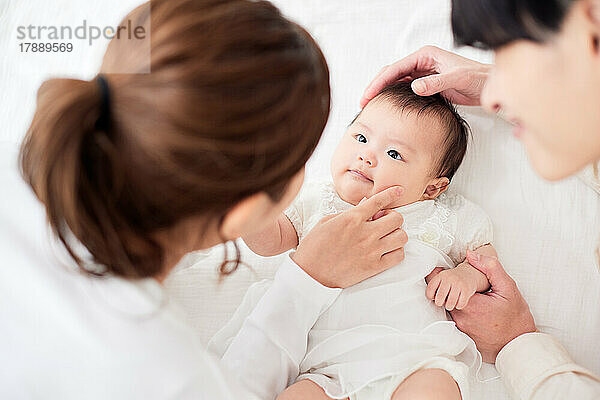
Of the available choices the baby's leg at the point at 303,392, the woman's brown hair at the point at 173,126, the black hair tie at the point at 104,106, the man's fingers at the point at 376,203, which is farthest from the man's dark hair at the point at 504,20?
the baby's leg at the point at 303,392

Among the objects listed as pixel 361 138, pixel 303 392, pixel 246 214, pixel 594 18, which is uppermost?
pixel 594 18

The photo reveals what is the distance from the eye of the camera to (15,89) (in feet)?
4.02

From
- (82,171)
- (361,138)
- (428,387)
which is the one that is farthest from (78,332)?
(361,138)

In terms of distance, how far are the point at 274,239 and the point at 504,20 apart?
1.95 ft

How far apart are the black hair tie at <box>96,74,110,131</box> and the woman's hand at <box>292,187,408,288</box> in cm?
45

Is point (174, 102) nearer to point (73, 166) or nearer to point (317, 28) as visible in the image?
point (73, 166)

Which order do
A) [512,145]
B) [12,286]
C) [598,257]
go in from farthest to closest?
[512,145], [598,257], [12,286]

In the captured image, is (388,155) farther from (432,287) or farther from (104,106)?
(104,106)

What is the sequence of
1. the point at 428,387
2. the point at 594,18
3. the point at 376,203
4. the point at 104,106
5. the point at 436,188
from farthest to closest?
1. the point at 436,188
2. the point at 376,203
3. the point at 428,387
4. the point at 104,106
5. the point at 594,18

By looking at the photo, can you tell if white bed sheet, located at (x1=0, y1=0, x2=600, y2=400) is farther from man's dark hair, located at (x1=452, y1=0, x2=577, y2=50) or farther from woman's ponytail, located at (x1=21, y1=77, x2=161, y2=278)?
man's dark hair, located at (x1=452, y1=0, x2=577, y2=50)

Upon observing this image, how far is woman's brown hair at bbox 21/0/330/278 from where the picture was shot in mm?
537

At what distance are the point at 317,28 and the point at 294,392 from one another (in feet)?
2.50

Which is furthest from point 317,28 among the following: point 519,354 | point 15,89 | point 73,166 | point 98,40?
point 73,166

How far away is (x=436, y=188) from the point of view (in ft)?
3.51
